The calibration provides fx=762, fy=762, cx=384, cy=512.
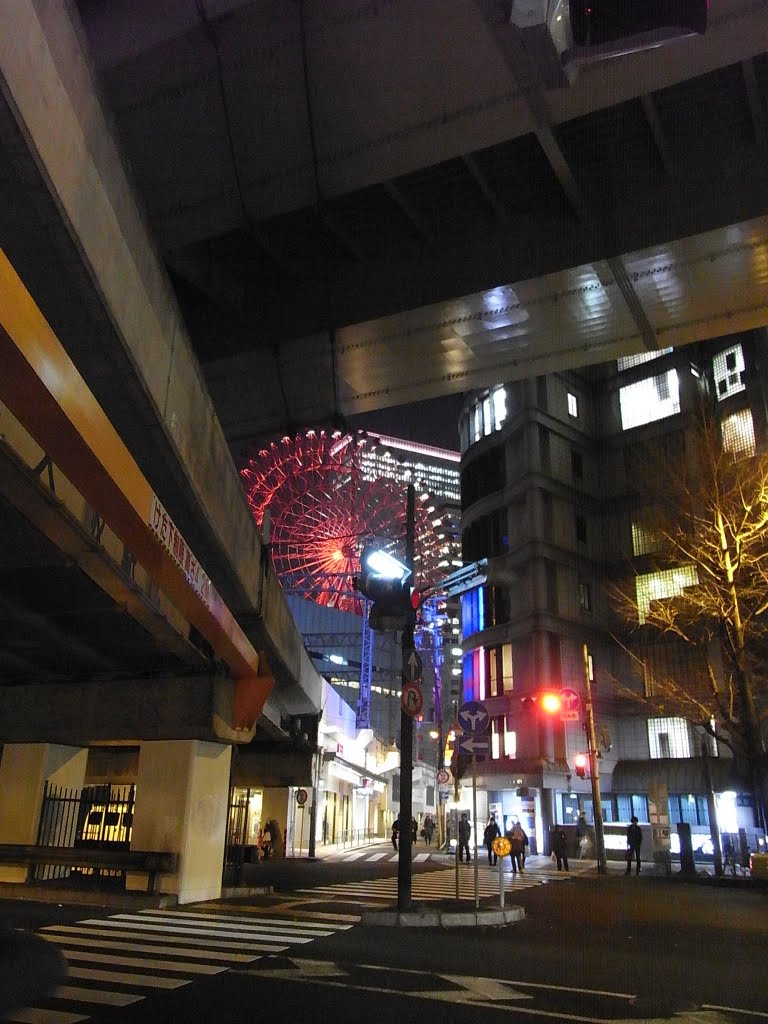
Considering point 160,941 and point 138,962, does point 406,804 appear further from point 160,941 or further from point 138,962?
point 138,962

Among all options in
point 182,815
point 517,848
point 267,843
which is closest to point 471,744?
point 182,815

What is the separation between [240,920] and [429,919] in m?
2.92

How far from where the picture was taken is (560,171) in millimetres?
10438

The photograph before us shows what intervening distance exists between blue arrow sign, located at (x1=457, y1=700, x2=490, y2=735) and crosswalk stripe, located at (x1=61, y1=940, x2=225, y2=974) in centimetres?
707

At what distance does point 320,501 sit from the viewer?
107 feet

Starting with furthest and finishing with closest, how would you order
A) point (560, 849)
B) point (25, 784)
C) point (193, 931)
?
point (560, 849)
point (25, 784)
point (193, 931)

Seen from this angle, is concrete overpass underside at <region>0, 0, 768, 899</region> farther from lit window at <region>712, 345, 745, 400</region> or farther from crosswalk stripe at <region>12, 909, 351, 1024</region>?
lit window at <region>712, 345, 745, 400</region>

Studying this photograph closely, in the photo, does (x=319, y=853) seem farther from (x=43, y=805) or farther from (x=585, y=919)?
(x=585, y=919)

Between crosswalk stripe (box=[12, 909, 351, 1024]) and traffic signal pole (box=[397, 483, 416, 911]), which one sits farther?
traffic signal pole (box=[397, 483, 416, 911])

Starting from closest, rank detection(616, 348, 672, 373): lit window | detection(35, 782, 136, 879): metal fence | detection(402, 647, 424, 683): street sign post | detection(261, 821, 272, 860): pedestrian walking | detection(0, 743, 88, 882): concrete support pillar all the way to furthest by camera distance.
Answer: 1. detection(402, 647, 424, 683): street sign post
2. detection(0, 743, 88, 882): concrete support pillar
3. detection(35, 782, 136, 879): metal fence
4. detection(261, 821, 272, 860): pedestrian walking
5. detection(616, 348, 672, 373): lit window

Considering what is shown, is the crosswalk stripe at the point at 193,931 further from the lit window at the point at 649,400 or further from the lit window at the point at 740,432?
the lit window at the point at 649,400

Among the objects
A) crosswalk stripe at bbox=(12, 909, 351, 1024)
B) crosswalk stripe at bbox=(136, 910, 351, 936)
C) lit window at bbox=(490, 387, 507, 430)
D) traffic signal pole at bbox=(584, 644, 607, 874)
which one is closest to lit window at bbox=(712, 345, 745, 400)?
lit window at bbox=(490, 387, 507, 430)

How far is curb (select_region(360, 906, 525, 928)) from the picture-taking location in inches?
459

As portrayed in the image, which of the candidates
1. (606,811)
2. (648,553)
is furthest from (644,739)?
(648,553)
